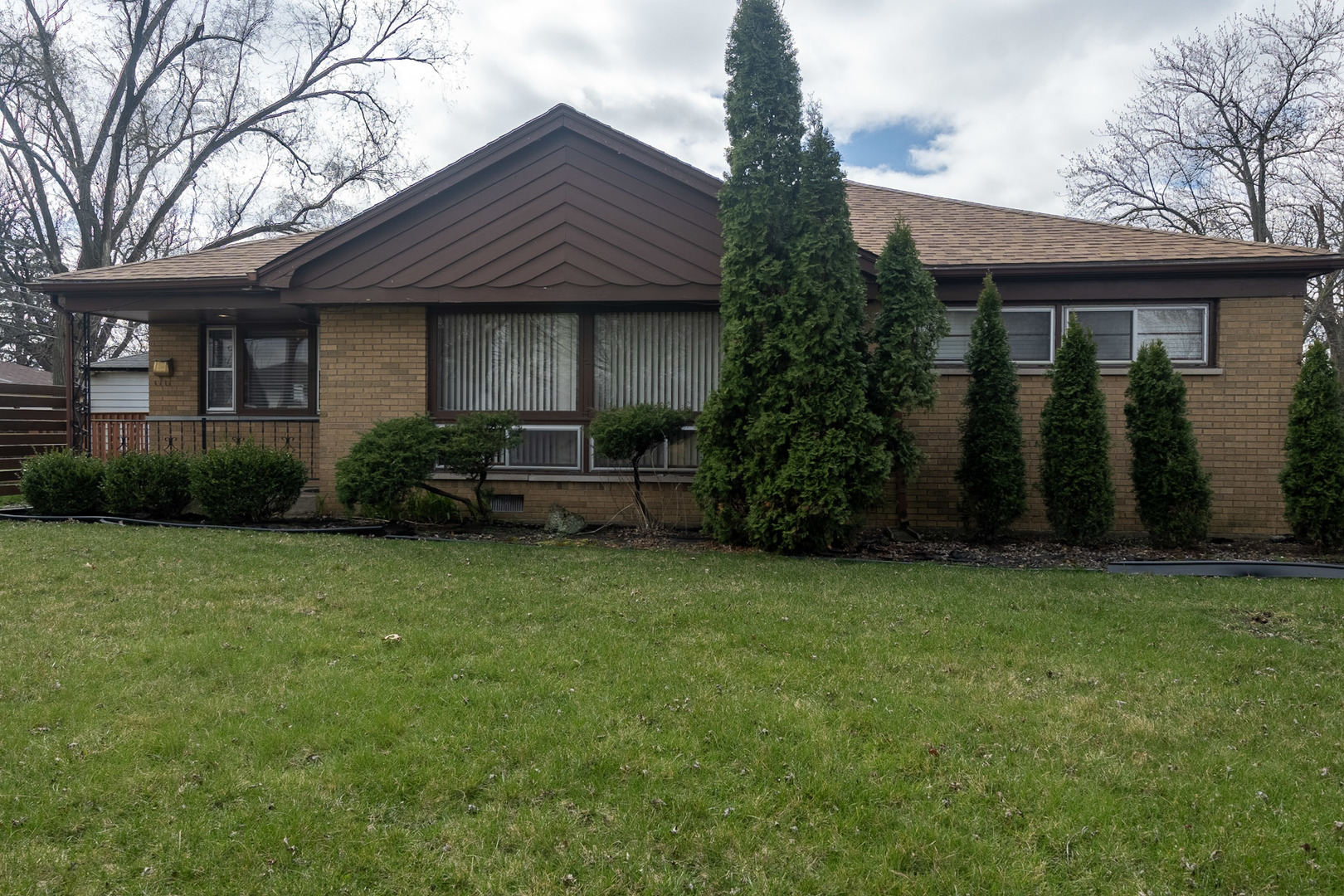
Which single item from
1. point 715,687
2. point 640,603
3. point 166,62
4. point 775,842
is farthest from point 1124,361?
point 166,62

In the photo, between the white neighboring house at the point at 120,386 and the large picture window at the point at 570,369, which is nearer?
the large picture window at the point at 570,369

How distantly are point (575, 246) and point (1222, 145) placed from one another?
2192cm

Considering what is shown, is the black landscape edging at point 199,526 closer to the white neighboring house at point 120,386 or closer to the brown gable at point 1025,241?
the brown gable at point 1025,241

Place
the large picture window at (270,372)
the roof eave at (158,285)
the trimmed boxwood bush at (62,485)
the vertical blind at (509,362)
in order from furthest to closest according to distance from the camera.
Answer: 1. the large picture window at (270,372)
2. the roof eave at (158,285)
3. the vertical blind at (509,362)
4. the trimmed boxwood bush at (62,485)

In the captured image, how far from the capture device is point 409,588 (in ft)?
20.7

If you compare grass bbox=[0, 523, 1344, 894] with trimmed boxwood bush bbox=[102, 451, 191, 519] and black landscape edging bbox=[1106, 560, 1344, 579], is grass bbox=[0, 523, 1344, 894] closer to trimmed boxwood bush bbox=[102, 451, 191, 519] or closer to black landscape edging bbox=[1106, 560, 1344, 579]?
black landscape edging bbox=[1106, 560, 1344, 579]

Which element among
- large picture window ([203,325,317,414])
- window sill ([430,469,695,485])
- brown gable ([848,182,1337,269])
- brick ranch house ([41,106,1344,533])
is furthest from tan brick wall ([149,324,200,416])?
brown gable ([848,182,1337,269])

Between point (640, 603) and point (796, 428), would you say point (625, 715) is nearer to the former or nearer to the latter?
point (640, 603)

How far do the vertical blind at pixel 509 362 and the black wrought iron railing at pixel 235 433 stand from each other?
2.28 metres

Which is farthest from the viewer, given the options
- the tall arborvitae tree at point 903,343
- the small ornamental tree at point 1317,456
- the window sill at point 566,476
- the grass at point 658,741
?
the window sill at point 566,476

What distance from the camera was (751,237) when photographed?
A: 28.3ft

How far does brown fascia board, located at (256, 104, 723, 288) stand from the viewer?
10273mm

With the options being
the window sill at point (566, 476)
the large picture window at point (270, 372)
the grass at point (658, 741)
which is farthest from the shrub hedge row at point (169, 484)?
the grass at point (658, 741)

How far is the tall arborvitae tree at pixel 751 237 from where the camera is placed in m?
8.55
